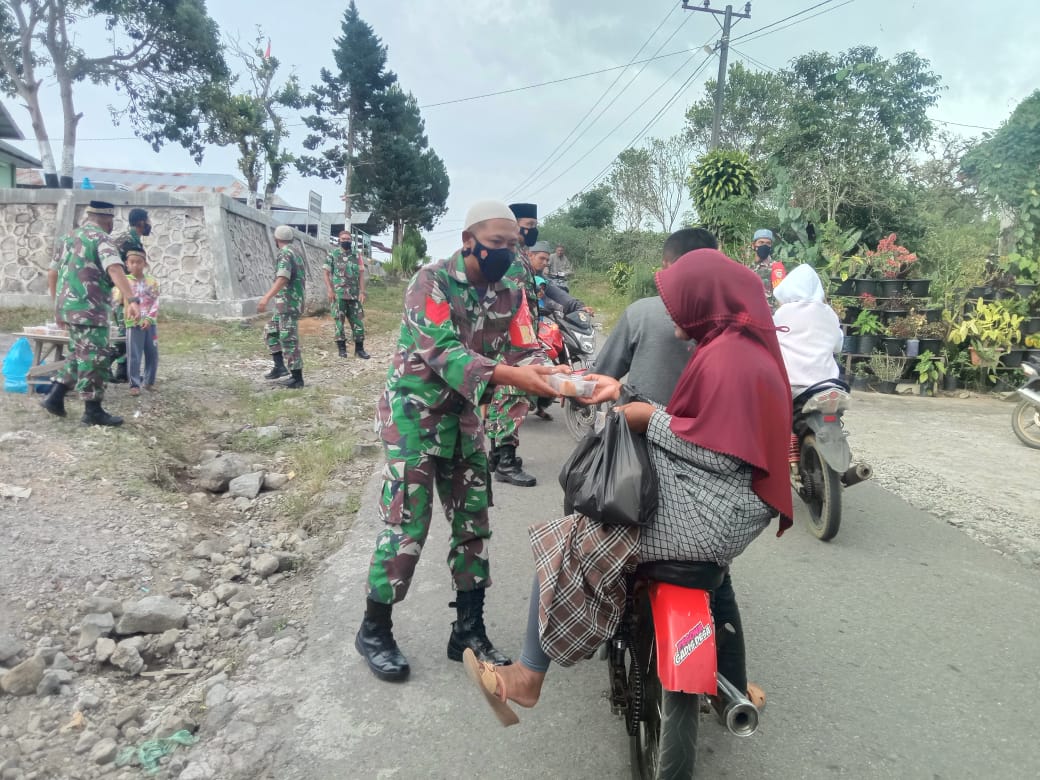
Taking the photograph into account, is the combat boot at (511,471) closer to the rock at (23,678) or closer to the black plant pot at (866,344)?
the rock at (23,678)

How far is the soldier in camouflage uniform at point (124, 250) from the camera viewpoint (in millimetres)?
7430

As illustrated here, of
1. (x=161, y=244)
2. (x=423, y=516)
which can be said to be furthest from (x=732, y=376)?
(x=161, y=244)

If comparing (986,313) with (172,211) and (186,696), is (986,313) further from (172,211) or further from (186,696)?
(172,211)

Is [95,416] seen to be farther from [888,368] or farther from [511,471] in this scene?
[888,368]

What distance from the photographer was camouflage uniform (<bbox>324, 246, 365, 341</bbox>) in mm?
11695

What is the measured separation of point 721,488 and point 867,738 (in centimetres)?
134

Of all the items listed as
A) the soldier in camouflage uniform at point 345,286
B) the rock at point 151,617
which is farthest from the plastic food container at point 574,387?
the soldier in camouflage uniform at point 345,286

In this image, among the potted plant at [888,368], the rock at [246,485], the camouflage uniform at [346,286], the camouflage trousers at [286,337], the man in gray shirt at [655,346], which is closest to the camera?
the man in gray shirt at [655,346]

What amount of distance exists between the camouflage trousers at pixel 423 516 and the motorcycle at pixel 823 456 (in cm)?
229

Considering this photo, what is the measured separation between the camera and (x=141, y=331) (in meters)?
7.57

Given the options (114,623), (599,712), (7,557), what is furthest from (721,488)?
(7,557)

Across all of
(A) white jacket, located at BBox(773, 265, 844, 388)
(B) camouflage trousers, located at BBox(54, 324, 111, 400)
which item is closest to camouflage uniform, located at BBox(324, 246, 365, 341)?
(B) camouflage trousers, located at BBox(54, 324, 111, 400)

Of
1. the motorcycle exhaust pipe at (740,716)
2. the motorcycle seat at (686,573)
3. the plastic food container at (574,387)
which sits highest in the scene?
the plastic food container at (574,387)

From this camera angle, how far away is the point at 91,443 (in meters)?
5.77
